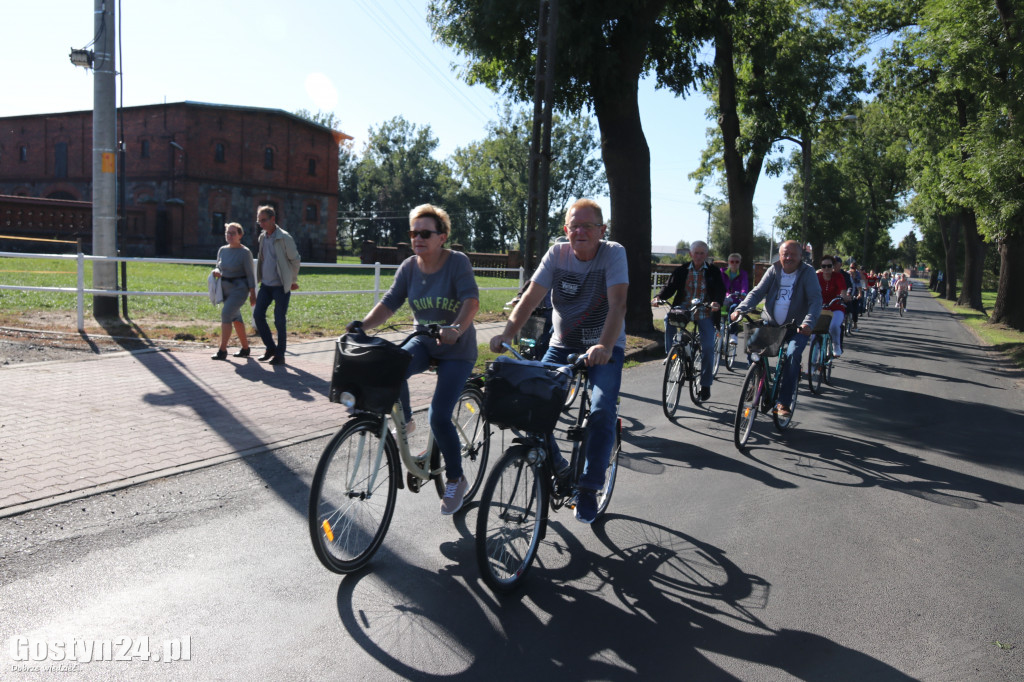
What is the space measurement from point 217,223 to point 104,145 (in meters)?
41.3

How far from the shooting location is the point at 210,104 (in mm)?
50156

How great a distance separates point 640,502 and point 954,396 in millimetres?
7930

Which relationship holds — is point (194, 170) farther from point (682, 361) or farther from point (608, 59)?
point (682, 361)

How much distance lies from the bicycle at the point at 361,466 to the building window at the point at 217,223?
50435 mm

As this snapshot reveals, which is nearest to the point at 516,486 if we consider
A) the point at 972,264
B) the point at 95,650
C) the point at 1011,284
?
the point at 95,650

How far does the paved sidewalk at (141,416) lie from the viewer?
5.23m

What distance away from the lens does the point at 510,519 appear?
12.5 feet

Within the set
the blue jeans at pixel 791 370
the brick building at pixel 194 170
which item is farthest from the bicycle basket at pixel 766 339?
the brick building at pixel 194 170

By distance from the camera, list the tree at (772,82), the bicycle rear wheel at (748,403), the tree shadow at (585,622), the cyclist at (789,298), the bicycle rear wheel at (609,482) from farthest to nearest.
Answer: the tree at (772,82) < the cyclist at (789,298) < the bicycle rear wheel at (748,403) < the bicycle rear wheel at (609,482) < the tree shadow at (585,622)

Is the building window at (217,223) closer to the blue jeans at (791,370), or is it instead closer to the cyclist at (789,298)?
the cyclist at (789,298)

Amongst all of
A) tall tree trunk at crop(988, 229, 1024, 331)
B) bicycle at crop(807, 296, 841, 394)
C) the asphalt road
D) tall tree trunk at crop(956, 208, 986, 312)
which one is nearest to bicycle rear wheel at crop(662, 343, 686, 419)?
the asphalt road

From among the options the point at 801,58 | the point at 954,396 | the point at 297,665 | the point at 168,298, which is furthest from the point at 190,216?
the point at 297,665

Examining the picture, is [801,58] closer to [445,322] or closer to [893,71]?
[893,71]

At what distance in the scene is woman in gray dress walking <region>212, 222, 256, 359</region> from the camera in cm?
984
